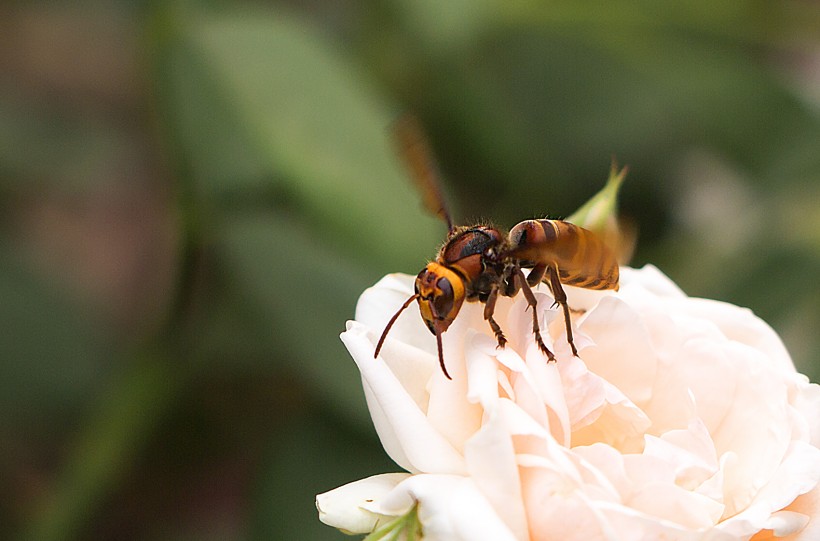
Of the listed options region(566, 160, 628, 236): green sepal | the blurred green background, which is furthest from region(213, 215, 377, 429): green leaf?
region(566, 160, 628, 236): green sepal

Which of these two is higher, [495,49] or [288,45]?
[495,49]

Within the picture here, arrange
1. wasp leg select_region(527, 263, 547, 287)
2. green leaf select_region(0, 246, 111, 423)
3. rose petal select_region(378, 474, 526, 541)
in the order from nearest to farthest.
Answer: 1. rose petal select_region(378, 474, 526, 541)
2. wasp leg select_region(527, 263, 547, 287)
3. green leaf select_region(0, 246, 111, 423)

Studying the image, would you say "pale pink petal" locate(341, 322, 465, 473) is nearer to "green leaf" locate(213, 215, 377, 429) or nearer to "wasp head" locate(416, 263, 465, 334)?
"wasp head" locate(416, 263, 465, 334)

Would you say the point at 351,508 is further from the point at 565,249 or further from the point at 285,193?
the point at 285,193

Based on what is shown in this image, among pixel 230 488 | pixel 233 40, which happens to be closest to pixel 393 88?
pixel 233 40

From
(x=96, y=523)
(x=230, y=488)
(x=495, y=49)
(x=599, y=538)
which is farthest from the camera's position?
(x=495, y=49)

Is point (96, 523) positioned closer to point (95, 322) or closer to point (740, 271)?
point (95, 322)

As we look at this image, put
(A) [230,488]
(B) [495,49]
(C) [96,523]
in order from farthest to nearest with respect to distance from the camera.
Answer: (B) [495,49] < (A) [230,488] < (C) [96,523]
